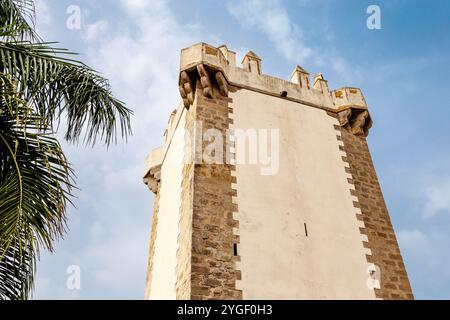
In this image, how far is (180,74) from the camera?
31.7ft

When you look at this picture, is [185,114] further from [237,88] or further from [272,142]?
[272,142]

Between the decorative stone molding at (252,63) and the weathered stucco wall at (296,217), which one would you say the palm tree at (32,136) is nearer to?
the weathered stucco wall at (296,217)

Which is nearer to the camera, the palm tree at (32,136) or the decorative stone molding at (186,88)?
the palm tree at (32,136)

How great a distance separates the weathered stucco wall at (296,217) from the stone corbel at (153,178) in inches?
157

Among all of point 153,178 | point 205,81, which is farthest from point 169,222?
point 153,178

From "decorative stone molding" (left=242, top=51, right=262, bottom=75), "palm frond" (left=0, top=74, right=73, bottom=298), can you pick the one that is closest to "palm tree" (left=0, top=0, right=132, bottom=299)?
"palm frond" (left=0, top=74, right=73, bottom=298)

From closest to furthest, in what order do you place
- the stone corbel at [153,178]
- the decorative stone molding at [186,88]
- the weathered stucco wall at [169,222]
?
the weathered stucco wall at [169,222]
the decorative stone molding at [186,88]
the stone corbel at [153,178]

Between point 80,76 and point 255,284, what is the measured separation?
13.9ft

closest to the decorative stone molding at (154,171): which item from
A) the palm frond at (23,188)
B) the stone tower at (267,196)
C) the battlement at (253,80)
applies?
the stone tower at (267,196)

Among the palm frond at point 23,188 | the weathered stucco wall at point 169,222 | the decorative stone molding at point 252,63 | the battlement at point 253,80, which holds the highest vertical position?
the decorative stone molding at point 252,63

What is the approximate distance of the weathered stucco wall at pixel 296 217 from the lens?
736 centimetres

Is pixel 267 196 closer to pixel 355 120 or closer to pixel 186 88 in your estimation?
pixel 186 88

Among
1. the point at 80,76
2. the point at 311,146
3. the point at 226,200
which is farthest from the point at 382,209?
the point at 80,76

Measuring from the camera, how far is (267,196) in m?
8.30
